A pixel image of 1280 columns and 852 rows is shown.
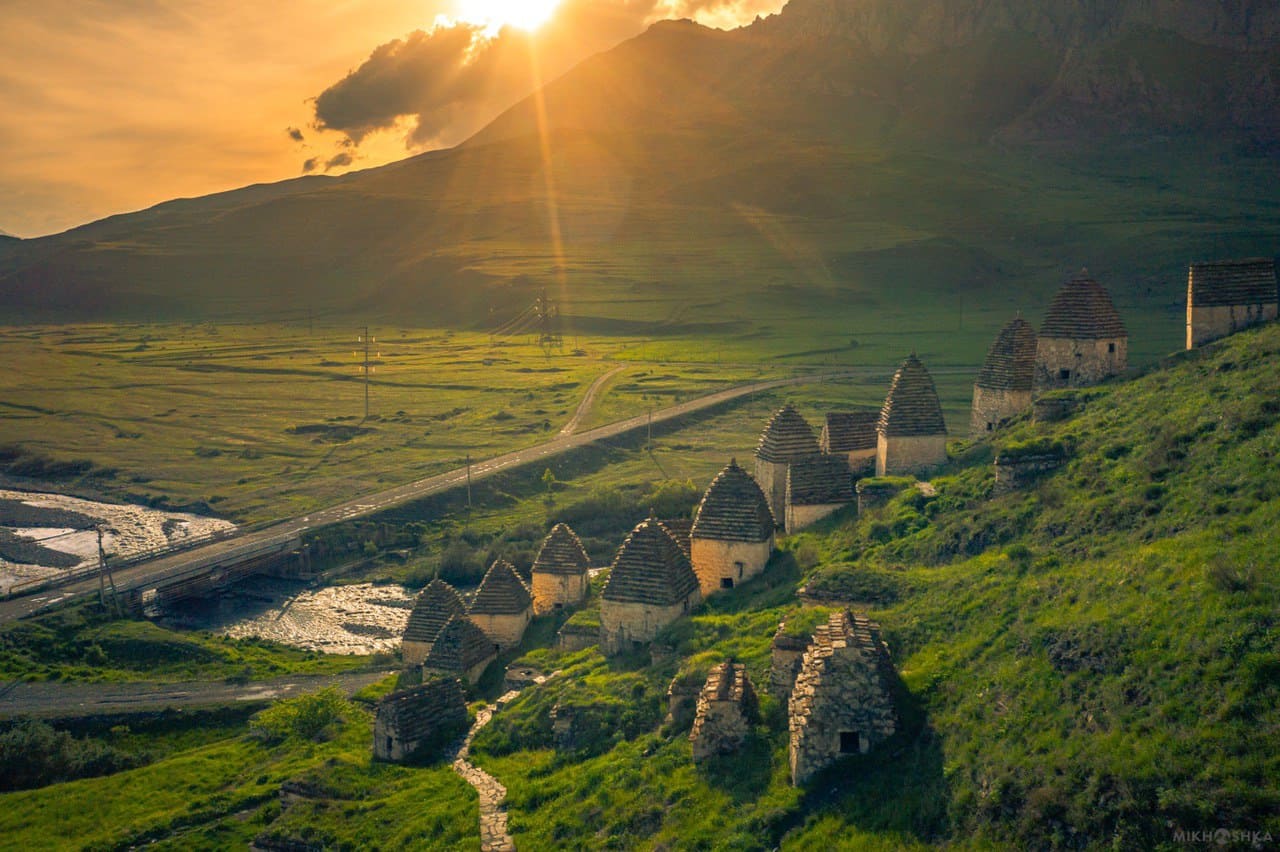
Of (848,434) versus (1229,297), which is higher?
(1229,297)

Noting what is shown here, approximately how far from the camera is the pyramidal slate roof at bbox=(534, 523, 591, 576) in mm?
39312

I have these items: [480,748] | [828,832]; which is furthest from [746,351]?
[828,832]

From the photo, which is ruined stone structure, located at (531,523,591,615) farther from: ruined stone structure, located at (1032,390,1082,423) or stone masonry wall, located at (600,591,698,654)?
ruined stone structure, located at (1032,390,1082,423)

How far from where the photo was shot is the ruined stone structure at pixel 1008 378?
3878 centimetres

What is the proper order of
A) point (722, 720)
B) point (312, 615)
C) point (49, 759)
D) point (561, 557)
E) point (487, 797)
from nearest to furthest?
point (722, 720), point (487, 797), point (49, 759), point (561, 557), point (312, 615)

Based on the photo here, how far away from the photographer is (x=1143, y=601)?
17.6 metres

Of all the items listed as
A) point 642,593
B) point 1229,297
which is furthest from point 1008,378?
point 642,593

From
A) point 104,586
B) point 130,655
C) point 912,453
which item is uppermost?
point 912,453

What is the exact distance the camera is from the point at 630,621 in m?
30.9

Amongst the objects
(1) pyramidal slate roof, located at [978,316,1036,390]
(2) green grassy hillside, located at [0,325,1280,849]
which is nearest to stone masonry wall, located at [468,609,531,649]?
(2) green grassy hillside, located at [0,325,1280,849]

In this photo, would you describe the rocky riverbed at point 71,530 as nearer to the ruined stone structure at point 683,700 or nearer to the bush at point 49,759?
the bush at point 49,759

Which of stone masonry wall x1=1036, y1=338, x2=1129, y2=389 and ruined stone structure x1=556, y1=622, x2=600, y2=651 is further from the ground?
stone masonry wall x1=1036, y1=338, x2=1129, y2=389

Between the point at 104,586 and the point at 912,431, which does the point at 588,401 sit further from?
the point at 912,431

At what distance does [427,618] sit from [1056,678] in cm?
2512
